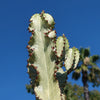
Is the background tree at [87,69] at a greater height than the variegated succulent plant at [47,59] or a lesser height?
greater

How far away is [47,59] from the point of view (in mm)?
3471

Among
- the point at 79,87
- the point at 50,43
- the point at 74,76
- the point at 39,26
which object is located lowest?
the point at 50,43

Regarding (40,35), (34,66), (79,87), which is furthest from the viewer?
(79,87)

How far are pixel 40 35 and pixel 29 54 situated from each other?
0.39 m

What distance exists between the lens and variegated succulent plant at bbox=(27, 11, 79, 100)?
10.8ft

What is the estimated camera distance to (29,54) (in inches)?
132

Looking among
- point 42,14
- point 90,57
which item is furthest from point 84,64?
point 42,14

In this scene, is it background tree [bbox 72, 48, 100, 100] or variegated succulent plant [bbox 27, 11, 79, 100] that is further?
background tree [bbox 72, 48, 100, 100]

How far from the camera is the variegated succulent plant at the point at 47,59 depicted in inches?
129

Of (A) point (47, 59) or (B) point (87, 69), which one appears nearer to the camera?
(A) point (47, 59)

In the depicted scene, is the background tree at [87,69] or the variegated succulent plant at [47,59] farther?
the background tree at [87,69]

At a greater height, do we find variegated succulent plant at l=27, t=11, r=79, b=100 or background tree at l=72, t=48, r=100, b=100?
background tree at l=72, t=48, r=100, b=100

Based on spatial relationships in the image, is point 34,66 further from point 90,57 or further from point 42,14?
point 90,57

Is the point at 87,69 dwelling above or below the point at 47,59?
above
